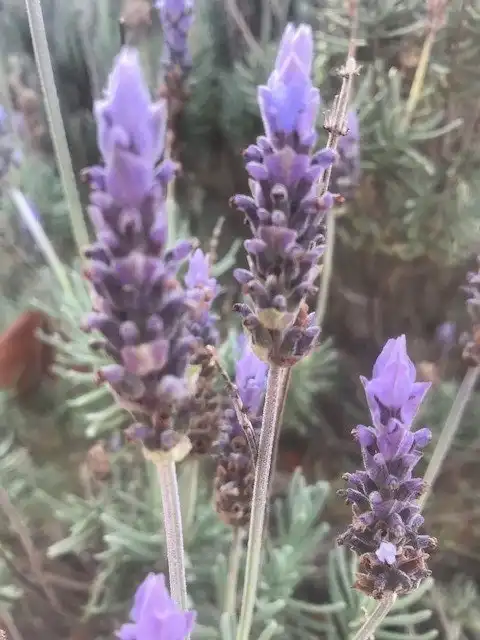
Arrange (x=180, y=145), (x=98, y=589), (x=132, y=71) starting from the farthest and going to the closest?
1. (x=180, y=145)
2. (x=98, y=589)
3. (x=132, y=71)

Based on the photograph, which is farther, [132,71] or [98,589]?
[98,589]

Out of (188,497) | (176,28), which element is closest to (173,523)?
(188,497)

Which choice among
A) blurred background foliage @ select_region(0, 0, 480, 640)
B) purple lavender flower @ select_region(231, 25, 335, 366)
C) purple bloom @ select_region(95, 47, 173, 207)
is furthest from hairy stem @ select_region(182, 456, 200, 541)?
purple bloom @ select_region(95, 47, 173, 207)

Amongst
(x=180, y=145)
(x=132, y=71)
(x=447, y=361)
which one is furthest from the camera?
(x=447, y=361)

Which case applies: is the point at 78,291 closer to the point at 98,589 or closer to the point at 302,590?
the point at 98,589

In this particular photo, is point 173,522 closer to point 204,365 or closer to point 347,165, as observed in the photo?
point 204,365

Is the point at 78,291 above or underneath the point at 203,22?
underneath

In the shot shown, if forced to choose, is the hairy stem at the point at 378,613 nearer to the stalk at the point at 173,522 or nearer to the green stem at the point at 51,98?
the stalk at the point at 173,522

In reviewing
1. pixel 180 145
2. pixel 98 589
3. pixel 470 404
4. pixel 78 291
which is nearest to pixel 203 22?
pixel 180 145

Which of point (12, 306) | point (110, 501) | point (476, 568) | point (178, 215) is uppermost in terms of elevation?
point (178, 215)
